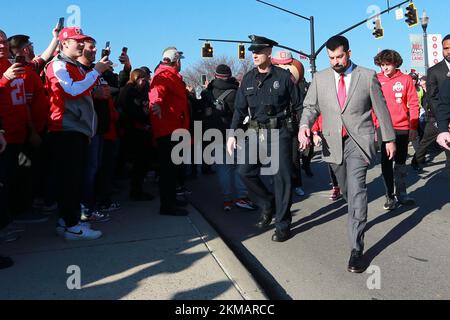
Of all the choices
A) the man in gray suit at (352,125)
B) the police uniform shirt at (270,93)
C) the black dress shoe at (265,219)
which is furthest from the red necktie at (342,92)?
the black dress shoe at (265,219)

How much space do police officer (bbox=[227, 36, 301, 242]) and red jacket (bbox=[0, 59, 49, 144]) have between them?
2156 millimetres

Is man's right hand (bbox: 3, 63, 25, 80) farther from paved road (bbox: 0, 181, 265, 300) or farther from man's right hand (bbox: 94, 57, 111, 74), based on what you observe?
paved road (bbox: 0, 181, 265, 300)

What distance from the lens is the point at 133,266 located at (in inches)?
137

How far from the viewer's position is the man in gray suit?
3.62 m

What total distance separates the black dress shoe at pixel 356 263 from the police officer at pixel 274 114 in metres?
0.92

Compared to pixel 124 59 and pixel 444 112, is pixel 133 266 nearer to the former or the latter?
pixel 444 112

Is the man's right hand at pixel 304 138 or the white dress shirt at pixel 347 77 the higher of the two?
the white dress shirt at pixel 347 77

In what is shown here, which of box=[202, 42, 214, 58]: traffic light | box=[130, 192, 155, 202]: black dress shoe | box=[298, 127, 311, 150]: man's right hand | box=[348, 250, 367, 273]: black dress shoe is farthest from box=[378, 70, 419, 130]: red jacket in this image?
box=[202, 42, 214, 58]: traffic light

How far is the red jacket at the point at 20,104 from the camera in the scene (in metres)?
4.14

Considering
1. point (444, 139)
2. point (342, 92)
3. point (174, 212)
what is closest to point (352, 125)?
point (342, 92)

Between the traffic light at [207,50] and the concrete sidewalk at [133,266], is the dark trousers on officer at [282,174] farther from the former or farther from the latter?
the traffic light at [207,50]

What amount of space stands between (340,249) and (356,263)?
535 mm

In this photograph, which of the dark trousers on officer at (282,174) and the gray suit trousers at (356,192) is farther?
the dark trousers on officer at (282,174)
